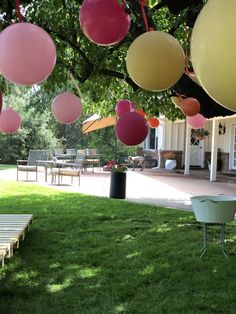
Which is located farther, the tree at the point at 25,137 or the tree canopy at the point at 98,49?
the tree at the point at 25,137

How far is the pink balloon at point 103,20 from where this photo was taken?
9.14 ft

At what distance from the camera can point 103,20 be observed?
280 centimetres

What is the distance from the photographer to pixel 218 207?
600 centimetres

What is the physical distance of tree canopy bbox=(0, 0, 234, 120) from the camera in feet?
16.9

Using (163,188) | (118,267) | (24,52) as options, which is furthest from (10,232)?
(163,188)

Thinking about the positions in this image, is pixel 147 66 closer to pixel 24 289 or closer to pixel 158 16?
pixel 24 289

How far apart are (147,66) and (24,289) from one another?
11.2 ft

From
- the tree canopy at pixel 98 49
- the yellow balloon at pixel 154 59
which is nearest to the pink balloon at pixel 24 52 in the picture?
the yellow balloon at pixel 154 59

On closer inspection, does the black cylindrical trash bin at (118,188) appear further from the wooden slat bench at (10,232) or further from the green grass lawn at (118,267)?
the wooden slat bench at (10,232)

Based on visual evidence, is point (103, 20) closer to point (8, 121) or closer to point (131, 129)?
point (131, 129)

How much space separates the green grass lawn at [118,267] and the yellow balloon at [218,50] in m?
3.28

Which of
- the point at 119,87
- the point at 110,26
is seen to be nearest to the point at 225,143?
the point at 119,87

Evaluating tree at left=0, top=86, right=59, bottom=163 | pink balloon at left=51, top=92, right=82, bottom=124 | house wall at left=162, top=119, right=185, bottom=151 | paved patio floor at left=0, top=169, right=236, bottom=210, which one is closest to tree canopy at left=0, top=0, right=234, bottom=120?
pink balloon at left=51, top=92, right=82, bottom=124

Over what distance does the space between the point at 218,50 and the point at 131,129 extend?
205 centimetres
